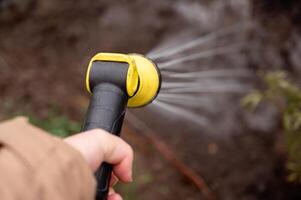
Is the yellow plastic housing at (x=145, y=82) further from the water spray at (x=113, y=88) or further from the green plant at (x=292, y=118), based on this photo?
the green plant at (x=292, y=118)

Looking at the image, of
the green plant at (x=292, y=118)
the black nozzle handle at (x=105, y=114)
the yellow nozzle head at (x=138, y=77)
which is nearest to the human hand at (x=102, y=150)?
the black nozzle handle at (x=105, y=114)

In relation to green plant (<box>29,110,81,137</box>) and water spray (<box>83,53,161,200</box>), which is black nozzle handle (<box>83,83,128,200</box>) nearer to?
water spray (<box>83,53,161,200</box>)

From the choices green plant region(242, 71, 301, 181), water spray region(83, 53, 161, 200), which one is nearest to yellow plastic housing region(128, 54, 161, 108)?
water spray region(83, 53, 161, 200)

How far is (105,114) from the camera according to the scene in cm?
106

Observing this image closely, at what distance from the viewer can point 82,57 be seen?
9.91ft

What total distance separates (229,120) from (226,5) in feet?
2.53

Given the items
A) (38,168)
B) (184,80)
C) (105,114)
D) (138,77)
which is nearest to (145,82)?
(138,77)

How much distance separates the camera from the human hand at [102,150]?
3.05 ft

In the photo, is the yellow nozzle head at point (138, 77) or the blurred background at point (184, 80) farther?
the blurred background at point (184, 80)

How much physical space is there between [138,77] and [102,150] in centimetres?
27

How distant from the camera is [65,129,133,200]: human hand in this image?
3.05 ft

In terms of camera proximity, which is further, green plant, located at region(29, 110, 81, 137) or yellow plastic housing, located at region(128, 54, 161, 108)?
green plant, located at region(29, 110, 81, 137)

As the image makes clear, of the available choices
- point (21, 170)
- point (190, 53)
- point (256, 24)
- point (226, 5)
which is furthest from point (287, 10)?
point (21, 170)

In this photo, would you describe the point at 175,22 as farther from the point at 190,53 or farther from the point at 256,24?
the point at 256,24
